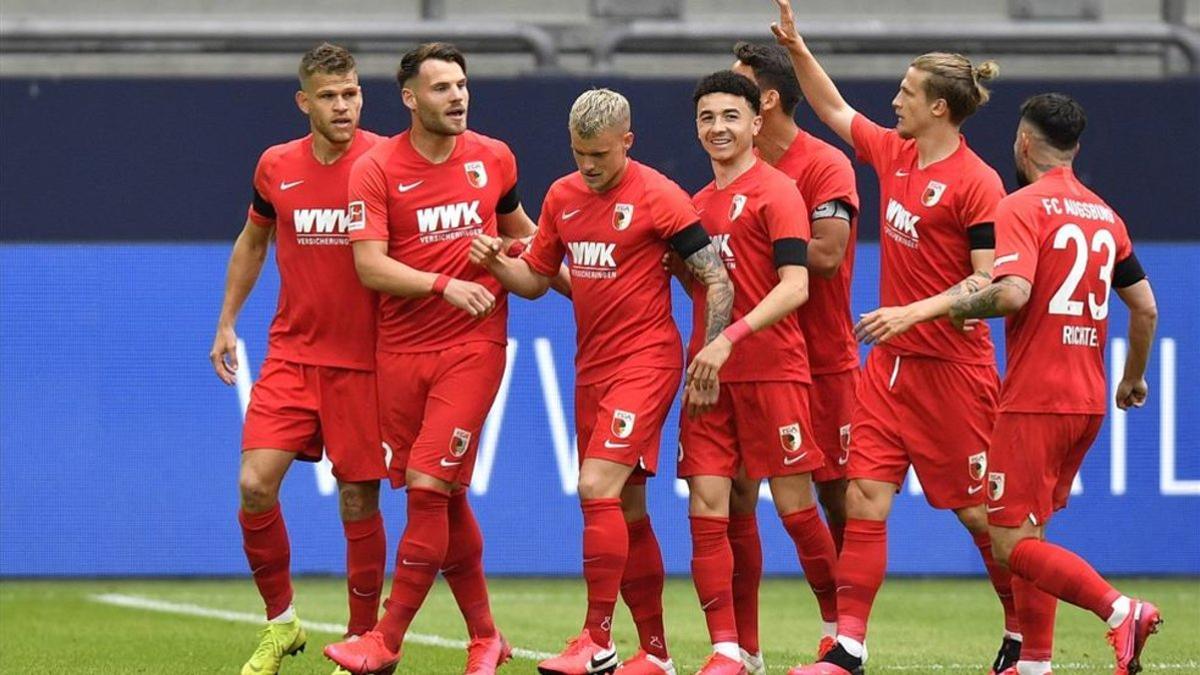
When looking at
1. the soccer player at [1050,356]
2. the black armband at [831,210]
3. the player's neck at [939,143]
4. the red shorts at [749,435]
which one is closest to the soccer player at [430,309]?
the red shorts at [749,435]

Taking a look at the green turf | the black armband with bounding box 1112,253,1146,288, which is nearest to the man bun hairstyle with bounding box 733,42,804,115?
the black armband with bounding box 1112,253,1146,288

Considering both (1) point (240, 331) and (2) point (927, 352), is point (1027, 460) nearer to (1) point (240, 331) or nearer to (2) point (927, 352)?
(2) point (927, 352)

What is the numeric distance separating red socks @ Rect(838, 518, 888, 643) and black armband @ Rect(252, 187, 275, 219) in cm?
267

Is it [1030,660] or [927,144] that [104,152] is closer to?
[927,144]

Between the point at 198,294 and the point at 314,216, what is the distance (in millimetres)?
4403

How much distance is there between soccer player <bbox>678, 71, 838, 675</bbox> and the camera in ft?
26.5

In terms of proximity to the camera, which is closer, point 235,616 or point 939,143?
point 939,143

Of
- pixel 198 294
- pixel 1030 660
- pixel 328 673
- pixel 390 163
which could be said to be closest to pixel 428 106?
pixel 390 163

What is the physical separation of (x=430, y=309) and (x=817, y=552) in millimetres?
1816

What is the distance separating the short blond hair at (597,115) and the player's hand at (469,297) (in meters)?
0.68

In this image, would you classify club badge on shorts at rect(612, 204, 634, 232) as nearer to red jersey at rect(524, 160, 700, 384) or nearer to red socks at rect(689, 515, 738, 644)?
red jersey at rect(524, 160, 700, 384)

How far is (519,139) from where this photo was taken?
42.5 feet

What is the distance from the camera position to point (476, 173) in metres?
8.37

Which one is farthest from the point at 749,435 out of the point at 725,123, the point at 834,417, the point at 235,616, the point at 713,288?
the point at 235,616
